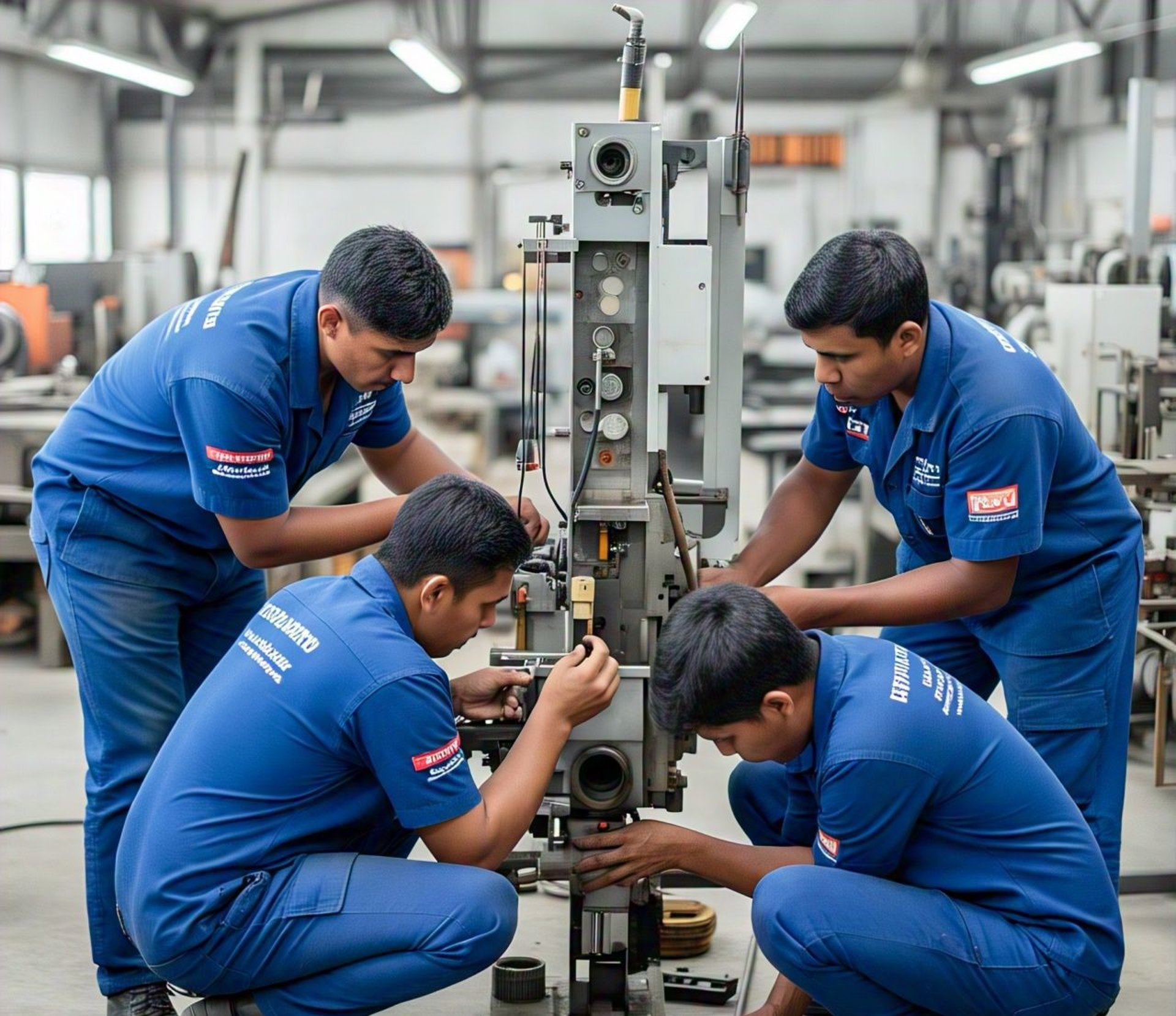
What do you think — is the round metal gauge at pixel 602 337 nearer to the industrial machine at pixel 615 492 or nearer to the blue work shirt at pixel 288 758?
the industrial machine at pixel 615 492

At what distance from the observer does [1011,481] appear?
6.11 feet

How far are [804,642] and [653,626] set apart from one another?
27 cm

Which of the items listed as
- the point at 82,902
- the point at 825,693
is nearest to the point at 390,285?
the point at 825,693

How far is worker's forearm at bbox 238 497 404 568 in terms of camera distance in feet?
6.34

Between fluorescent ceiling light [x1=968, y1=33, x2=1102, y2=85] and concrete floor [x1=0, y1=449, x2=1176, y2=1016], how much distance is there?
5046 millimetres

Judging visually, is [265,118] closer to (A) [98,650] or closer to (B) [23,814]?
(B) [23,814]

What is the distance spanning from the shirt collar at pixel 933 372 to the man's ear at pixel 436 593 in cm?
74

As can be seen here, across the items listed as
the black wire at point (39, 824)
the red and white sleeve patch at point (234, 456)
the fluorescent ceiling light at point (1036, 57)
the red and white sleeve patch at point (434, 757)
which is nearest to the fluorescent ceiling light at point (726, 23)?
the fluorescent ceiling light at point (1036, 57)

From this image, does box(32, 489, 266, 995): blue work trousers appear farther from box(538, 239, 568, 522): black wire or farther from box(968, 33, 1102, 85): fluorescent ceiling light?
box(968, 33, 1102, 85): fluorescent ceiling light

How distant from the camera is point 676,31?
10.3 metres

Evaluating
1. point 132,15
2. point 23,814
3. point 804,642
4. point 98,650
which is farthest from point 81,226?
point 804,642

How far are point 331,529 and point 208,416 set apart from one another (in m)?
0.25

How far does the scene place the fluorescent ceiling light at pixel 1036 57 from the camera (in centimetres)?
748

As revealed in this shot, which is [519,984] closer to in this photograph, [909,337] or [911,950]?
[911,950]
